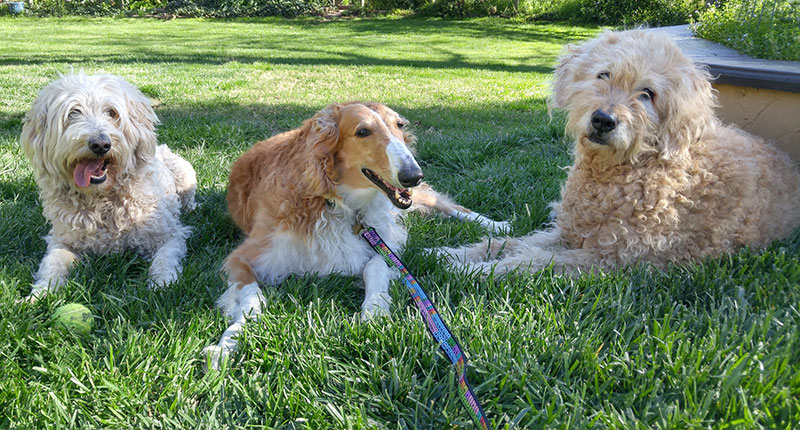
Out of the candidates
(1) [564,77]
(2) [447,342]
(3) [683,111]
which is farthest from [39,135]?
(3) [683,111]

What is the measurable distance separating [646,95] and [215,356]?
267cm

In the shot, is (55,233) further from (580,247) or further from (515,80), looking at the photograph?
(515,80)

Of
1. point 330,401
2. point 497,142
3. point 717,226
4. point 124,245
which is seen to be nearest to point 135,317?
point 124,245

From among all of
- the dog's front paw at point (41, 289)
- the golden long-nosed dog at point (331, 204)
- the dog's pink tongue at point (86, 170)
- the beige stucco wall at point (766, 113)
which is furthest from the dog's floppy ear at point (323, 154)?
the beige stucco wall at point (766, 113)

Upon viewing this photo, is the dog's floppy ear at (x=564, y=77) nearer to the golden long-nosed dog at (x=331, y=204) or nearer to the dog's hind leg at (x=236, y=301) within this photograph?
the golden long-nosed dog at (x=331, y=204)

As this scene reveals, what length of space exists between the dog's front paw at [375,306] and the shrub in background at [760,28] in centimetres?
442

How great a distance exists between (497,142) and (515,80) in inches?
238

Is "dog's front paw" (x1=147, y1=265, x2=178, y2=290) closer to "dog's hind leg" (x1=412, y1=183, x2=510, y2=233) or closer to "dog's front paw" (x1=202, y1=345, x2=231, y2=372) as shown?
"dog's front paw" (x1=202, y1=345, x2=231, y2=372)

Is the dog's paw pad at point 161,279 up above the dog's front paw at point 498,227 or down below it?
above

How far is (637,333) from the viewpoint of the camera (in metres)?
2.44

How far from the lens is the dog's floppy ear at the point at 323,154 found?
3.13m

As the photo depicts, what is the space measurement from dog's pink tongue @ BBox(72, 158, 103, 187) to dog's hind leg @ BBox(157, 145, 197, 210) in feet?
3.12

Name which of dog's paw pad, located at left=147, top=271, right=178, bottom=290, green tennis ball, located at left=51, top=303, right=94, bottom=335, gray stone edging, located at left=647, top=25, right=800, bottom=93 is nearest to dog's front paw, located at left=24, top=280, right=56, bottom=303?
green tennis ball, located at left=51, top=303, right=94, bottom=335

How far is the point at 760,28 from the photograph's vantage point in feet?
16.9
